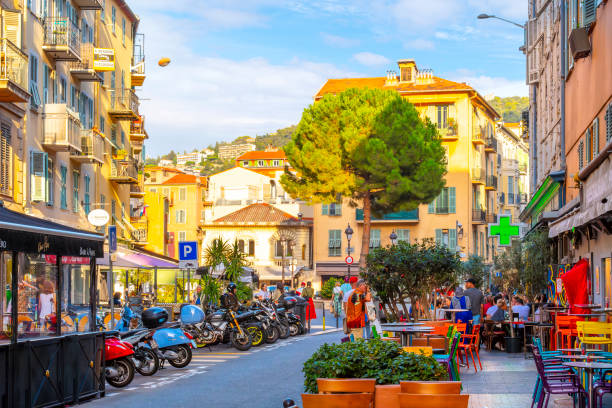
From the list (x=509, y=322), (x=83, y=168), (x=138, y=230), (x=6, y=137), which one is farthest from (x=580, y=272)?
(x=138, y=230)

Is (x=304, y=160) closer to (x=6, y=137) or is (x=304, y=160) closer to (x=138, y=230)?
(x=138, y=230)

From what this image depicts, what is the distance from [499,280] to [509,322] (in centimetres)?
793

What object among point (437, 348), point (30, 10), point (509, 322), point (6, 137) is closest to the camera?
point (437, 348)

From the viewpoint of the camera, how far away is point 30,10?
28984 millimetres

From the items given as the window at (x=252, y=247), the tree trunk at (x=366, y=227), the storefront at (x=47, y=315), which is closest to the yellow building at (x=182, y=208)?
the window at (x=252, y=247)

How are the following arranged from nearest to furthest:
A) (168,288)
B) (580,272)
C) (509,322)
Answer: (580,272) < (509,322) < (168,288)

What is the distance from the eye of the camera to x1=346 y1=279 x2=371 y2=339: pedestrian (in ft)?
60.2

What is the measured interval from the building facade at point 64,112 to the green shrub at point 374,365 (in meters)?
17.9

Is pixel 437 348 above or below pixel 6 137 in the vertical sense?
below

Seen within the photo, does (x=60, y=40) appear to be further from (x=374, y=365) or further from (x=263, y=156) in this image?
(x=263, y=156)

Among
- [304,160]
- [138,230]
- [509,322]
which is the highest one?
[304,160]

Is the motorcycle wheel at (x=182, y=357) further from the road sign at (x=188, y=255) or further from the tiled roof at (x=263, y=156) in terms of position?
the tiled roof at (x=263, y=156)

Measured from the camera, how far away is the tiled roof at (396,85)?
240 feet

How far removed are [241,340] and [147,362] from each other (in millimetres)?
7094
